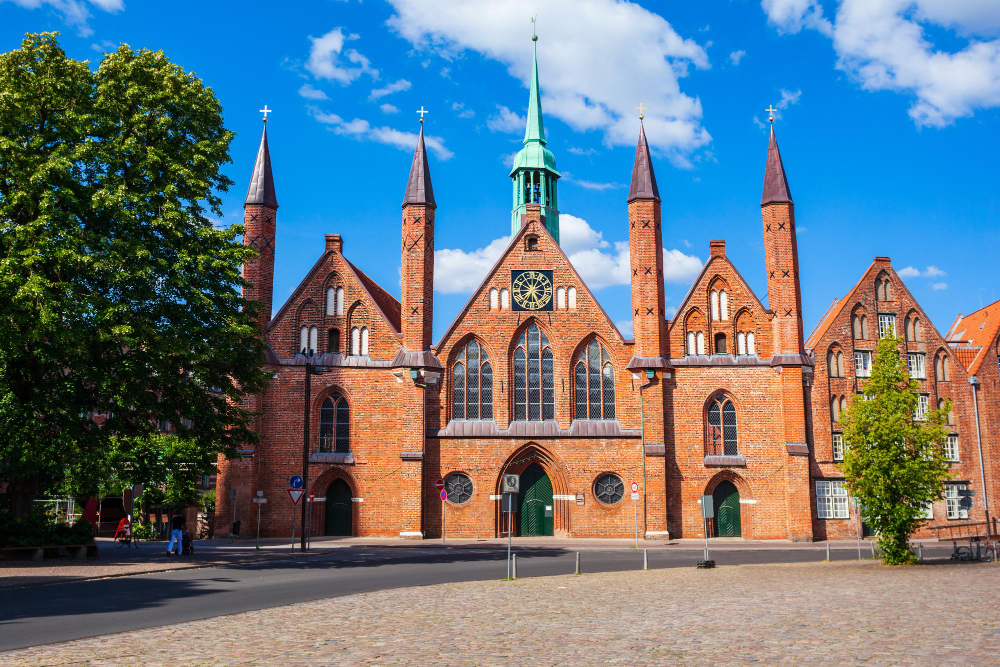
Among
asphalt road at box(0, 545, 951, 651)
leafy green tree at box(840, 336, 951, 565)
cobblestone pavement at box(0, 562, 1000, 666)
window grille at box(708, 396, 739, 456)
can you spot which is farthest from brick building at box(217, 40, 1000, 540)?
cobblestone pavement at box(0, 562, 1000, 666)

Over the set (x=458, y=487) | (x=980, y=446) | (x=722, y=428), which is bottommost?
(x=458, y=487)

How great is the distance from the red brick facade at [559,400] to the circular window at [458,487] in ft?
0.24

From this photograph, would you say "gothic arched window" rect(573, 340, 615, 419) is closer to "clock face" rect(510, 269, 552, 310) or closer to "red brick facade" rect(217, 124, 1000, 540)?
"red brick facade" rect(217, 124, 1000, 540)

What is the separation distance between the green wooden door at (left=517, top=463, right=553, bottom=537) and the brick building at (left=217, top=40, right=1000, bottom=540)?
0.31ft

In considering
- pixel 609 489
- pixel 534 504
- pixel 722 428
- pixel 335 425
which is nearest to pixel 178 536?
pixel 335 425

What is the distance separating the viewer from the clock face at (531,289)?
39000 millimetres

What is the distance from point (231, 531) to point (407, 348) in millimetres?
10984

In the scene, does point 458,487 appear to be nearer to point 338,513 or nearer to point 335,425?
point 338,513

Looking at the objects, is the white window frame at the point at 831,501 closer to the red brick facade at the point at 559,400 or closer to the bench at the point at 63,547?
the red brick facade at the point at 559,400

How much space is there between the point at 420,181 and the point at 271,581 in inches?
953

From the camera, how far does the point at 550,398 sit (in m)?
38.3

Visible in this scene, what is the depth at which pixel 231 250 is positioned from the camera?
24953 mm

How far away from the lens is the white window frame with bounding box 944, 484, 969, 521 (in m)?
38.8

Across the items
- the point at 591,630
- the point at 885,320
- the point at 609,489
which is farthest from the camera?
the point at 885,320
